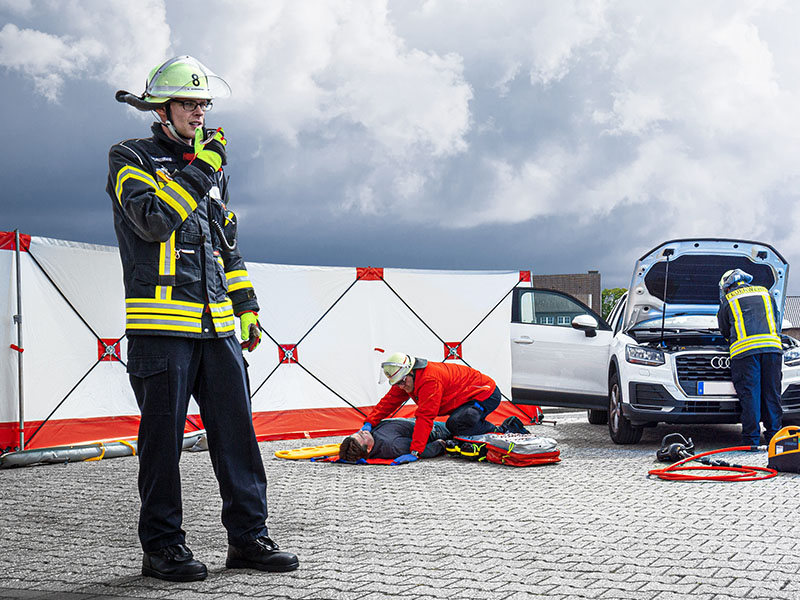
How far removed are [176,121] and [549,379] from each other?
25.6ft

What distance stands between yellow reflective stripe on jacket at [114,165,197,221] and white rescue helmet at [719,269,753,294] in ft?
24.6

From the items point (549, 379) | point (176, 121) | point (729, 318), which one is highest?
point (176, 121)

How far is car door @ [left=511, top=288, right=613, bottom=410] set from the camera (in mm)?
10914

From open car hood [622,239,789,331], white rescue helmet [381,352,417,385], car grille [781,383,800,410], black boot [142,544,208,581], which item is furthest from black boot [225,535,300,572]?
car grille [781,383,800,410]

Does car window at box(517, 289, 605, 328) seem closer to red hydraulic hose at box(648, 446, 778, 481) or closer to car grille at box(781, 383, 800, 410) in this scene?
car grille at box(781, 383, 800, 410)

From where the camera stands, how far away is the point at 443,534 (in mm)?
5078

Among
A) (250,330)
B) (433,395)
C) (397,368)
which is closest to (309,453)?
(397,368)

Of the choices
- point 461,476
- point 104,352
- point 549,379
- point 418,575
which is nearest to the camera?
point 418,575

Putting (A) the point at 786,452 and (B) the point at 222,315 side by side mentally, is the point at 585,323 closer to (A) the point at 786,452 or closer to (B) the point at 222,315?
(A) the point at 786,452

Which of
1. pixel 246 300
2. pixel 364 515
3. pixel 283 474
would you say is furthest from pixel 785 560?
pixel 283 474

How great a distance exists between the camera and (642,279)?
10258 mm

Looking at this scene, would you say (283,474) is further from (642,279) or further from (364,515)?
(642,279)

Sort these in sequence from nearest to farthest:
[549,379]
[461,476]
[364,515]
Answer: [364,515], [461,476], [549,379]

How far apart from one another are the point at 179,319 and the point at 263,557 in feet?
3.80
